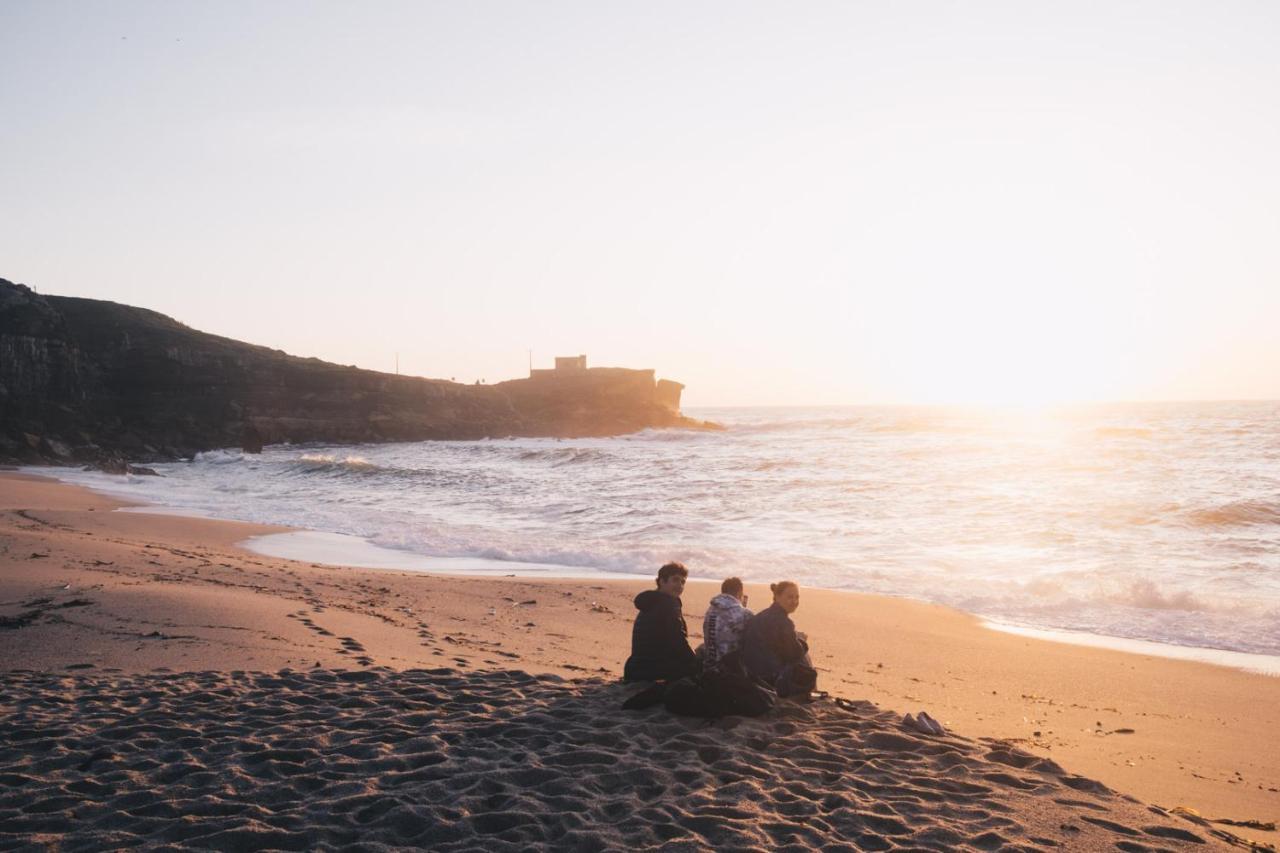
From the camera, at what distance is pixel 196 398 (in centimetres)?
5878

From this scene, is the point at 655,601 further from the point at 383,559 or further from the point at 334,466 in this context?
the point at 334,466

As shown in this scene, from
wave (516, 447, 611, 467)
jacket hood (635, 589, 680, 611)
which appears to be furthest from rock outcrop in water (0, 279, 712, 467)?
jacket hood (635, 589, 680, 611)

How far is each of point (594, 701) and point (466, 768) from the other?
5.50ft

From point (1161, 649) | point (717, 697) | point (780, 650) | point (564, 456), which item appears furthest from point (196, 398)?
point (1161, 649)

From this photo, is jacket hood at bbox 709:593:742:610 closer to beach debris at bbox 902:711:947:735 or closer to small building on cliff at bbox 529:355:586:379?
beach debris at bbox 902:711:947:735

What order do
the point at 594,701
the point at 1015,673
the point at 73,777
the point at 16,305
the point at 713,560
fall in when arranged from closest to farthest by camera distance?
1. the point at 73,777
2. the point at 594,701
3. the point at 1015,673
4. the point at 713,560
5. the point at 16,305

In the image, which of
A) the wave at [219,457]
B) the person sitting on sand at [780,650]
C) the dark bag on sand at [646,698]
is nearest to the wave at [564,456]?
the wave at [219,457]

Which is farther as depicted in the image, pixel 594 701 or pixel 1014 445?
pixel 1014 445

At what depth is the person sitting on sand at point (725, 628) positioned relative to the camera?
23.2 ft

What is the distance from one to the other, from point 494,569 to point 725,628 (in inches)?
313

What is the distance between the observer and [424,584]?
1219 centimetres

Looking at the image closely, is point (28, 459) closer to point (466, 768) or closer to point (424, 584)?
point (424, 584)

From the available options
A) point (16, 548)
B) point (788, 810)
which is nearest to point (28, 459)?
point (16, 548)

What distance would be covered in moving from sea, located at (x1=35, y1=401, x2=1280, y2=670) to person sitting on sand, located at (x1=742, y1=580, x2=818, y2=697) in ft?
16.7
